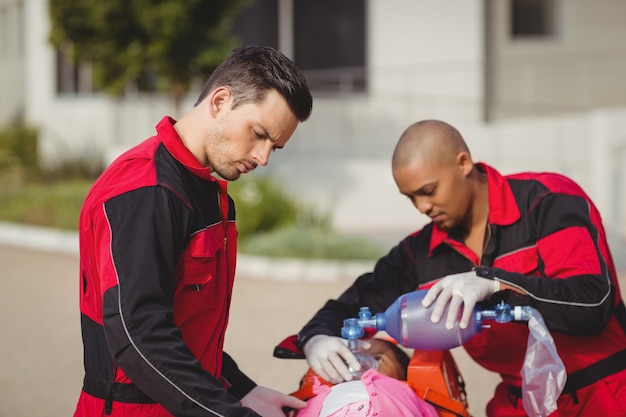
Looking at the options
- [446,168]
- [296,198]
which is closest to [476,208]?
[446,168]

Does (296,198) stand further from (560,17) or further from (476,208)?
(476,208)

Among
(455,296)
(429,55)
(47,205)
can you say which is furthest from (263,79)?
(429,55)

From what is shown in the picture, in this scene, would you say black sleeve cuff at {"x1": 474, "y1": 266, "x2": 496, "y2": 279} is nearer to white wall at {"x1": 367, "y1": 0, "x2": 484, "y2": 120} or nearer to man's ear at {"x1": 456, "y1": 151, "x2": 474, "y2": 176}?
man's ear at {"x1": 456, "y1": 151, "x2": 474, "y2": 176}

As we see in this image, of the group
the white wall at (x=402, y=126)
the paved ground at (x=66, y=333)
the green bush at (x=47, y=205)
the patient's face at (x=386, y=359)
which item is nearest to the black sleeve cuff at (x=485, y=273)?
the patient's face at (x=386, y=359)

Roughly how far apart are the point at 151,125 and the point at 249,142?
604 inches

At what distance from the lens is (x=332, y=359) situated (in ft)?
9.90

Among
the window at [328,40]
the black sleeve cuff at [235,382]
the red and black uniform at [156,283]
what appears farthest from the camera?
the window at [328,40]

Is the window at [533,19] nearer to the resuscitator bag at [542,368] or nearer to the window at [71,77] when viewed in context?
the window at [71,77]

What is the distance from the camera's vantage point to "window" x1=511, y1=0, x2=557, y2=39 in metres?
17.0

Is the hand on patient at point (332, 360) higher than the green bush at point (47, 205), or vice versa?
the hand on patient at point (332, 360)

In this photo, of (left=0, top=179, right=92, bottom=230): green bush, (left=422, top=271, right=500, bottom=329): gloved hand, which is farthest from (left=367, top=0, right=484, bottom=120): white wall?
(left=422, top=271, right=500, bottom=329): gloved hand

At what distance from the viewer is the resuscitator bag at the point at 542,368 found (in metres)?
2.88

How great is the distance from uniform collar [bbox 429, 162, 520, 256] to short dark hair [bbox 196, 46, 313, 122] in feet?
3.61

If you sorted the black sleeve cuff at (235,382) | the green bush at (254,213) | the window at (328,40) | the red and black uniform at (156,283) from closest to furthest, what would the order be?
the red and black uniform at (156,283), the black sleeve cuff at (235,382), the green bush at (254,213), the window at (328,40)
